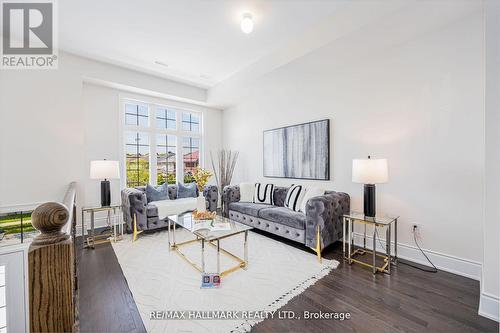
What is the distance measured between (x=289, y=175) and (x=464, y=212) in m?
2.45

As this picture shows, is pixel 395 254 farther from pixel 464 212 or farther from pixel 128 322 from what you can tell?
pixel 128 322

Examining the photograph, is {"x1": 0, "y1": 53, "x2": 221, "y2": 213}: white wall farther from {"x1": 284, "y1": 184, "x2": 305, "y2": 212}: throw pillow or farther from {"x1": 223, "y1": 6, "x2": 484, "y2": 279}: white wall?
{"x1": 284, "y1": 184, "x2": 305, "y2": 212}: throw pillow

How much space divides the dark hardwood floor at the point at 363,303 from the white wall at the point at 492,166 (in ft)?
0.69

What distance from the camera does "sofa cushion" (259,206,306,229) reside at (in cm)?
305

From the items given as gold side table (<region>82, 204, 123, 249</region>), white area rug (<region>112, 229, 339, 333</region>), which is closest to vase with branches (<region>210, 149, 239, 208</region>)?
white area rug (<region>112, 229, 339, 333</region>)

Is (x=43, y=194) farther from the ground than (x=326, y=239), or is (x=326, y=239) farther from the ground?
(x=43, y=194)

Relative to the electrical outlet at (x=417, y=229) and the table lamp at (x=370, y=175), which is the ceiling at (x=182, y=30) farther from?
the electrical outlet at (x=417, y=229)

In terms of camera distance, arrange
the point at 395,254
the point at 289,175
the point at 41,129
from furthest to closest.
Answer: the point at 289,175
the point at 41,129
the point at 395,254

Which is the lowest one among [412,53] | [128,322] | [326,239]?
[128,322]

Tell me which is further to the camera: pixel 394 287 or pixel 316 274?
pixel 316 274

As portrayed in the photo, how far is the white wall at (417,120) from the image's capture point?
2.38 metres

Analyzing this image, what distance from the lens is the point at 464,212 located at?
243 cm

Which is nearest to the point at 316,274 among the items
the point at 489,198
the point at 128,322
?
the point at 489,198
